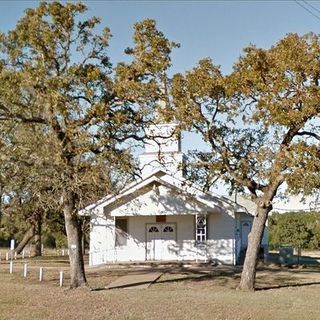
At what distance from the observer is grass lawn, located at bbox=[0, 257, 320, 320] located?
49.0 ft

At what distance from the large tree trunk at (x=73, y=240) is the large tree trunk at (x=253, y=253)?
6.03 meters

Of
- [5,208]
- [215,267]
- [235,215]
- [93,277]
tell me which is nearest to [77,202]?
[93,277]

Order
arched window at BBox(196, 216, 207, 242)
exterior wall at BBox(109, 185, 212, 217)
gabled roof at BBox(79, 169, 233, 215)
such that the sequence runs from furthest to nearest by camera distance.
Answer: arched window at BBox(196, 216, 207, 242), exterior wall at BBox(109, 185, 212, 217), gabled roof at BBox(79, 169, 233, 215)

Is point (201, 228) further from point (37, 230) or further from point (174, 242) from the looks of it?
point (37, 230)

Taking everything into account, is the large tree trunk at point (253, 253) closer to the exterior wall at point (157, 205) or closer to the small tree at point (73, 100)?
the small tree at point (73, 100)

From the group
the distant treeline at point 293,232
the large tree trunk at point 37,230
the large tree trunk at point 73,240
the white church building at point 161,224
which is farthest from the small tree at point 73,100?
the distant treeline at point 293,232

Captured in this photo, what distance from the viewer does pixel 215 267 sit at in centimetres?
3228

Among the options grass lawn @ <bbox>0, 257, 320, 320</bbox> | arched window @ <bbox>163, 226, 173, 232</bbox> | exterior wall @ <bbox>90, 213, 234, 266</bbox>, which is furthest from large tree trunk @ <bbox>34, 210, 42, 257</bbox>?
grass lawn @ <bbox>0, 257, 320, 320</bbox>

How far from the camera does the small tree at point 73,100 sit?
20766 millimetres

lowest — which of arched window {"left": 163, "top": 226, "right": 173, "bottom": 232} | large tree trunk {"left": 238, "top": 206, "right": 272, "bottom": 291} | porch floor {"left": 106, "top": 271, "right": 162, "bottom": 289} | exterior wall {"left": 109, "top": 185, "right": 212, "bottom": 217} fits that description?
porch floor {"left": 106, "top": 271, "right": 162, "bottom": 289}

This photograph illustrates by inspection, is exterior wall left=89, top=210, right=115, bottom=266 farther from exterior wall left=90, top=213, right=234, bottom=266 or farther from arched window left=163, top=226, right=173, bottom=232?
arched window left=163, top=226, right=173, bottom=232

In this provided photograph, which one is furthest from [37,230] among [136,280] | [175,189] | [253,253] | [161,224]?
[253,253]

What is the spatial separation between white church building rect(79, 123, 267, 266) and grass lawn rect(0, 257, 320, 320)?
301 inches

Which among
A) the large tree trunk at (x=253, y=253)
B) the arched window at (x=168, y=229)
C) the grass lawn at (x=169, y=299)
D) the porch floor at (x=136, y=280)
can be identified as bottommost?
the grass lawn at (x=169, y=299)
